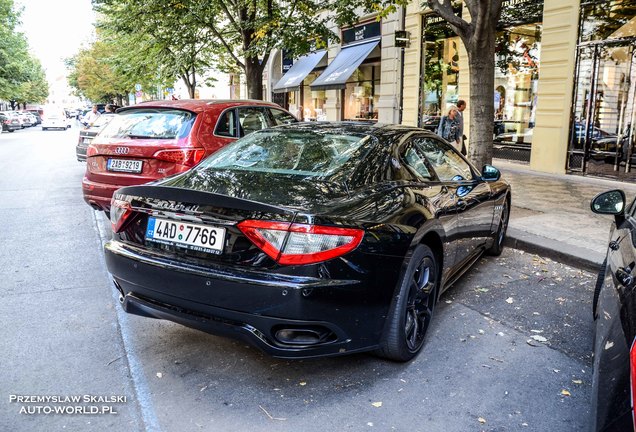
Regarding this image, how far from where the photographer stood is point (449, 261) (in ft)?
13.4

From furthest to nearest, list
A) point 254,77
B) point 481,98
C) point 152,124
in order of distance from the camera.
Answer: point 254,77
point 481,98
point 152,124

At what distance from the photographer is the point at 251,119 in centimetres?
732

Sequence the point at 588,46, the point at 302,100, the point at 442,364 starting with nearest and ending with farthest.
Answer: the point at 442,364, the point at 588,46, the point at 302,100

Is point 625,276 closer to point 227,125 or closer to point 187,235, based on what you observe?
point 187,235

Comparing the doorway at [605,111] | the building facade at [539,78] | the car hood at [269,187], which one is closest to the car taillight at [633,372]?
the car hood at [269,187]

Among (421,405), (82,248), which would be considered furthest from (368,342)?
(82,248)

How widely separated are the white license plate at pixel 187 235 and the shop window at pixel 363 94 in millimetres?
17032

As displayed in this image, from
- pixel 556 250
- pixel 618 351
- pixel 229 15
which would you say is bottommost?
pixel 556 250

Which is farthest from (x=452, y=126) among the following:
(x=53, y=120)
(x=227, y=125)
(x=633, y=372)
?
(x=53, y=120)

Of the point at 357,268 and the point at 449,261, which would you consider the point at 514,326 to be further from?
the point at 357,268

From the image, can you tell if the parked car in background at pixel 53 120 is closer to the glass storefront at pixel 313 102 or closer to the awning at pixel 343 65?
the glass storefront at pixel 313 102

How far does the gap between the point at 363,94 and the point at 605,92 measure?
33.0ft

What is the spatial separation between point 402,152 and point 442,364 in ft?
4.98

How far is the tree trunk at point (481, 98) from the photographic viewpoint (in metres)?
7.80
